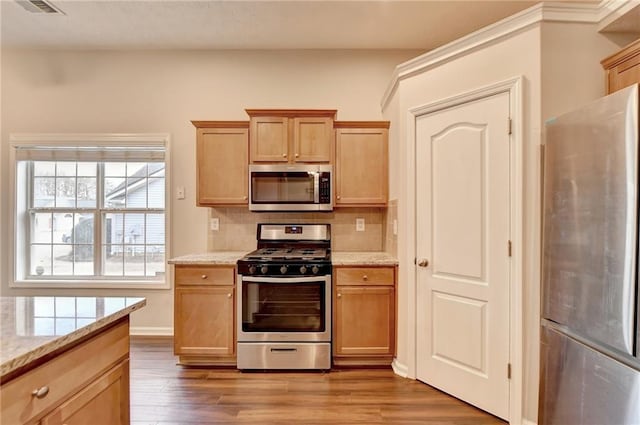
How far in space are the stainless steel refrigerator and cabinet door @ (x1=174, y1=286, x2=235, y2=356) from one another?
2.22m

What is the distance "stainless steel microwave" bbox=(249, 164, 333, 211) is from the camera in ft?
9.96

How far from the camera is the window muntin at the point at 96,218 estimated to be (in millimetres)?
3545

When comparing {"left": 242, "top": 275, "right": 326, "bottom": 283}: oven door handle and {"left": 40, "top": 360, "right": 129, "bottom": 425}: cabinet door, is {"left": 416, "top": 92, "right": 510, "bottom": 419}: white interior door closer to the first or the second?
{"left": 242, "top": 275, "right": 326, "bottom": 283}: oven door handle

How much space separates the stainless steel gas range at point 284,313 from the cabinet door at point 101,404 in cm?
133

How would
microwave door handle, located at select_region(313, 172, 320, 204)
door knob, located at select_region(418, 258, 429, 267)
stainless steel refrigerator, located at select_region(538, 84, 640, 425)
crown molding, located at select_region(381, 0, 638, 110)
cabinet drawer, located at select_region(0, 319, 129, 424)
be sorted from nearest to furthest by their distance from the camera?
cabinet drawer, located at select_region(0, 319, 129, 424)
stainless steel refrigerator, located at select_region(538, 84, 640, 425)
crown molding, located at select_region(381, 0, 638, 110)
door knob, located at select_region(418, 258, 429, 267)
microwave door handle, located at select_region(313, 172, 320, 204)

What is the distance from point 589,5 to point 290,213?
106 inches

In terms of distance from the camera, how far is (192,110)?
136 inches

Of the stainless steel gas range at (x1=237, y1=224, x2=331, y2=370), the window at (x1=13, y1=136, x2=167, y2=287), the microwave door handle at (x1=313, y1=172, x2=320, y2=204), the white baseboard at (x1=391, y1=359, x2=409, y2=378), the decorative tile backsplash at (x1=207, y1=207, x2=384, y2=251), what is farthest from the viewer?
the window at (x1=13, y1=136, x2=167, y2=287)

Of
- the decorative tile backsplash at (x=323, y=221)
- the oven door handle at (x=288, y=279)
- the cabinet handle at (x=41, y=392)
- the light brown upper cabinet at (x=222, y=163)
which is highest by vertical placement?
the light brown upper cabinet at (x=222, y=163)

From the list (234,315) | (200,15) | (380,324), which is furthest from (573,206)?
(200,15)

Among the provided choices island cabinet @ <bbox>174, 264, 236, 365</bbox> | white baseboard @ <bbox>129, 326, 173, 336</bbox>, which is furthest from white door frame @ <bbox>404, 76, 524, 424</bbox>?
white baseboard @ <bbox>129, 326, 173, 336</bbox>

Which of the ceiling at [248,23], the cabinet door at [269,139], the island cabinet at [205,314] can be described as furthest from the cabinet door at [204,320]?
the ceiling at [248,23]

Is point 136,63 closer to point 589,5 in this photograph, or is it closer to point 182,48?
point 182,48

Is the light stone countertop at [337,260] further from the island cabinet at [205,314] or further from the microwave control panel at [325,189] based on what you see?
the microwave control panel at [325,189]
